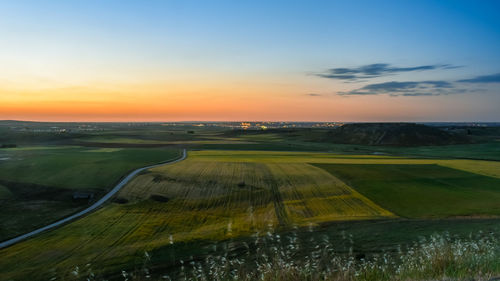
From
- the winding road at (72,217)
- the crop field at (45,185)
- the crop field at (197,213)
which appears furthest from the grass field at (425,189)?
the crop field at (45,185)

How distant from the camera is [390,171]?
50844mm

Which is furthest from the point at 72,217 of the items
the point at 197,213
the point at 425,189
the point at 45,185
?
the point at 425,189

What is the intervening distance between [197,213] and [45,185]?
24670 mm

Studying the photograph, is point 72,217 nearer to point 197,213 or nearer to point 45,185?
point 197,213

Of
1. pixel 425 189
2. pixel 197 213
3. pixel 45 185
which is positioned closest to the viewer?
pixel 197 213

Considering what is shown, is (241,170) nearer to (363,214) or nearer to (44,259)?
(363,214)

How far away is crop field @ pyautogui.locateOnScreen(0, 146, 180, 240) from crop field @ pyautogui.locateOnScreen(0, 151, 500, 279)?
4.41 m

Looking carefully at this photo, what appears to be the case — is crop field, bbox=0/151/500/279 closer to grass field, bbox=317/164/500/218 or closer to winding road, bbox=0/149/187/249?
grass field, bbox=317/164/500/218

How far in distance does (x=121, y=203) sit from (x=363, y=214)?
88.5ft

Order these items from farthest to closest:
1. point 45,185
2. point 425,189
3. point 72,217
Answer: point 45,185
point 425,189
point 72,217

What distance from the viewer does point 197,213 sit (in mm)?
30656

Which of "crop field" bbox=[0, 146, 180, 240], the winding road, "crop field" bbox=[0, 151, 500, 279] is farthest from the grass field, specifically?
"crop field" bbox=[0, 146, 180, 240]

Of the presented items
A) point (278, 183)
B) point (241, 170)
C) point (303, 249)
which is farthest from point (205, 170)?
point (303, 249)

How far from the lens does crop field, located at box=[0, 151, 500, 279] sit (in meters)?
19.9
